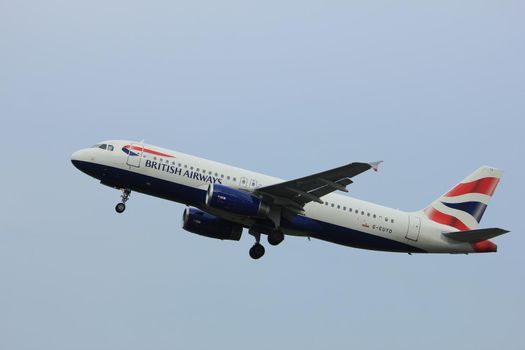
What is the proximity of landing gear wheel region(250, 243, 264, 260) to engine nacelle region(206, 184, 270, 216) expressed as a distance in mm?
3489

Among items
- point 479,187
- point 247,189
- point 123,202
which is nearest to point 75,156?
point 123,202

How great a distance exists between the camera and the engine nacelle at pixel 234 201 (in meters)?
45.5

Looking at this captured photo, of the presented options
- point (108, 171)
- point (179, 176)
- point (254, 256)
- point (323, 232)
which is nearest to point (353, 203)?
point (323, 232)

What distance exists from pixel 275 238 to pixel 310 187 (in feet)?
13.3

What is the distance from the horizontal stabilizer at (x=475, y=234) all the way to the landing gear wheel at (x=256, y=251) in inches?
389

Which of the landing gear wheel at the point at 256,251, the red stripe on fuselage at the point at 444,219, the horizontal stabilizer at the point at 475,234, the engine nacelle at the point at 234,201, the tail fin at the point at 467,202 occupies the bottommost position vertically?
the landing gear wheel at the point at 256,251

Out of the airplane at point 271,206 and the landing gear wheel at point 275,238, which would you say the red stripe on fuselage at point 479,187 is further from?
the landing gear wheel at point 275,238

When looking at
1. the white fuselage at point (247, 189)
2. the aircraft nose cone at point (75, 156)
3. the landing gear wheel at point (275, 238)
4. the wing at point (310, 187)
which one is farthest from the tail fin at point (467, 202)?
the aircraft nose cone at point (75, 156)

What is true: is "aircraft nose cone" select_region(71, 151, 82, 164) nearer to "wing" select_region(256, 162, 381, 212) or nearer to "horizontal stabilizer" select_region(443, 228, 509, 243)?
"wing" select_region(256, 162, 381, 212)

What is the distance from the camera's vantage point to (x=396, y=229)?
49.8 m

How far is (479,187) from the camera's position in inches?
2082

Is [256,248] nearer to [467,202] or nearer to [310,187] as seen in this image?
[310,187]

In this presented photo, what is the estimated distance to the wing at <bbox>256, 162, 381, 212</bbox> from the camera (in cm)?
4362

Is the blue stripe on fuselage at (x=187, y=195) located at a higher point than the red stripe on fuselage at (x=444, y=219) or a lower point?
lower
